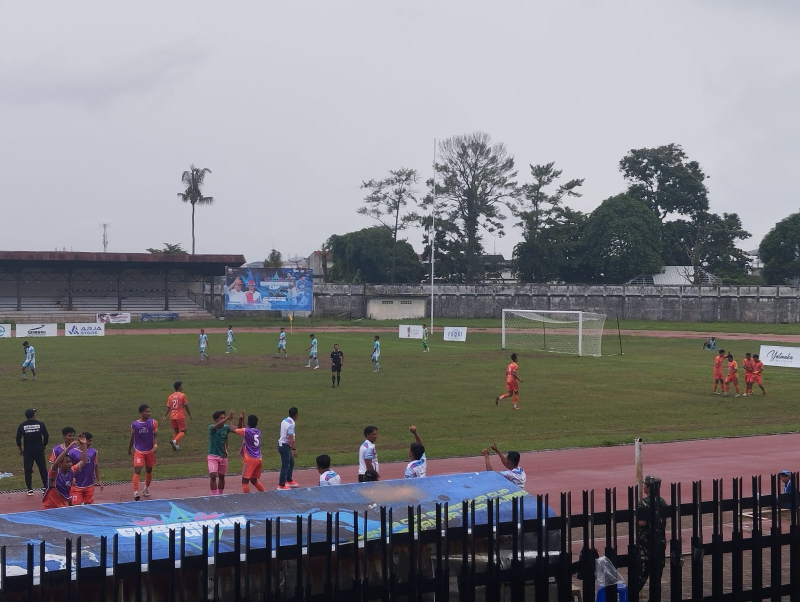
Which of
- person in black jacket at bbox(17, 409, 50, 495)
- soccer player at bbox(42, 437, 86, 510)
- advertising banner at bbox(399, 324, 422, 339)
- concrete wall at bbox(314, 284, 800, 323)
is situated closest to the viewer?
soccer player at bbox(42, 437, 86, 510)

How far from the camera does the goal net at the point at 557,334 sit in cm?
4726

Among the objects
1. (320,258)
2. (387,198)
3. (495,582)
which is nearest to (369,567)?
(495,582)

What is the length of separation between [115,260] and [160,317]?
275 inches

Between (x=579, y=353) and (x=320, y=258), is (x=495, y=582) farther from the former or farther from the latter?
(x=320, y=258)

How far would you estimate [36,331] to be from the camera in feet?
182

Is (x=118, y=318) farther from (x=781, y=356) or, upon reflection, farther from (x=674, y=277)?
(x=674, y=277)

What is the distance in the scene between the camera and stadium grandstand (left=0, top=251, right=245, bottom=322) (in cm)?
7256

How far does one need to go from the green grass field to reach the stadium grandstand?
31.6 metres

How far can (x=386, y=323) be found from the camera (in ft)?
245

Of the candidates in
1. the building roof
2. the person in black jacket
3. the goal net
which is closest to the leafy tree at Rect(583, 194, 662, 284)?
the building roof

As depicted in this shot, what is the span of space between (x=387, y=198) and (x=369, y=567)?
8717 cm

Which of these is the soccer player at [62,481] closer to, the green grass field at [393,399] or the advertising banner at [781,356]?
the green grass field at [393,399]

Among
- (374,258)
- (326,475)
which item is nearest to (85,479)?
(326,475)

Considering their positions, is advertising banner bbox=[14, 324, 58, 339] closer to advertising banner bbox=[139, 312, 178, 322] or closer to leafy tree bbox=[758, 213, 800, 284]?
advertising banner bbox=[139, 312, 178, 322]
